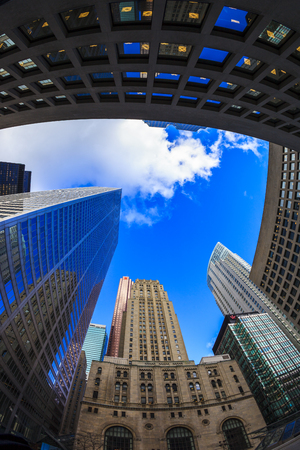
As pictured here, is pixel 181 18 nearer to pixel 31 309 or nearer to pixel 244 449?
A: pixel 31 309

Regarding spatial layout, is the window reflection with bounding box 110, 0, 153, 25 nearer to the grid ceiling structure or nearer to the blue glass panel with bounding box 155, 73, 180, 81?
the grid ceiling structure

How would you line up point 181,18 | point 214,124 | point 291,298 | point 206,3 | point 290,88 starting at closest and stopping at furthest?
point 206,3, point 181,18, point 290,88, point 214,124, point 291,298

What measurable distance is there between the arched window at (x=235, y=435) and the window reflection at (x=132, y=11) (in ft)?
225

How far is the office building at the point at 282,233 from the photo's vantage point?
4588cm

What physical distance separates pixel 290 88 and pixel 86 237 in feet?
334

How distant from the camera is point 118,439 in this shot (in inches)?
1763

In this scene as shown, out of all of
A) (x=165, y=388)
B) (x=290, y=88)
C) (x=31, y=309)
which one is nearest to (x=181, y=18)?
(x=290, y=88)

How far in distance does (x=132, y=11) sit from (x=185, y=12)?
3315 millimetres

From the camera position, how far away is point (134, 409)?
5069 centimetres

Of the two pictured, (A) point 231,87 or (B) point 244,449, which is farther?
(B) point 244,449

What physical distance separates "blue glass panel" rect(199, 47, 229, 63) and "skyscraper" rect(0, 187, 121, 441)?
143 ft

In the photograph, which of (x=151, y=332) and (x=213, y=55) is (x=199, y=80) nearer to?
(x=213, y=55)

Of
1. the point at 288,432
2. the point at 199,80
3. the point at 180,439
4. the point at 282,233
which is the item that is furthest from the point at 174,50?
the point at 180,439

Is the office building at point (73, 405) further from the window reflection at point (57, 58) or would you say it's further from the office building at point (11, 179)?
the office building at point (11, 179)
